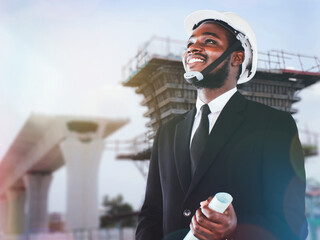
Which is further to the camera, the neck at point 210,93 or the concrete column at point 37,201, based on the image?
the concrete column at point 37,201

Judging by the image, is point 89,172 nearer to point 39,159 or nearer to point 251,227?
point 39,159

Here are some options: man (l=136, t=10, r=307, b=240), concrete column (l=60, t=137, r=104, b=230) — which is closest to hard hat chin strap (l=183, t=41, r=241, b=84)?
man (l=136, t=10, r=307, b=240)

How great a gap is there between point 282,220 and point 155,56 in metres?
4.80

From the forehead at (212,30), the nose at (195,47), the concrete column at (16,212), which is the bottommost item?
the concrete column at (16,212)

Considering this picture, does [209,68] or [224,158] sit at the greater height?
[209,68]

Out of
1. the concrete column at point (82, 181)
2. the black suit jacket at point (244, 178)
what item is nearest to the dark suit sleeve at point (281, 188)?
the black suit jacket at point (244, 178)

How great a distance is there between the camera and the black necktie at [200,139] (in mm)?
3049

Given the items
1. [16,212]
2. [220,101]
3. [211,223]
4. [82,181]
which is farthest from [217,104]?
[16,212]

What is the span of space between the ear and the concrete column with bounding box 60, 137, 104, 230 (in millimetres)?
19363

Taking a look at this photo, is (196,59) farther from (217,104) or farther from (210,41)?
(217,104)

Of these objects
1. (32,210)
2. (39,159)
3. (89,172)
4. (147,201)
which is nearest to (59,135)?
(89,172)

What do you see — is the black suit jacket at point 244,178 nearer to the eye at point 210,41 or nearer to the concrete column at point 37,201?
the eye at point 210,41

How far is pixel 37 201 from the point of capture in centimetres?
3375

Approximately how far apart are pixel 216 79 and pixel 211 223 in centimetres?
130
